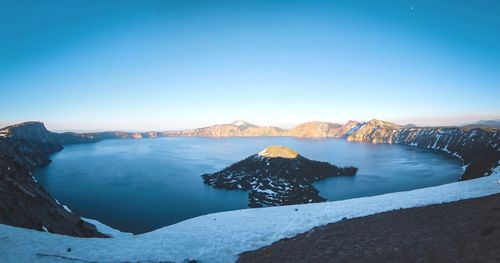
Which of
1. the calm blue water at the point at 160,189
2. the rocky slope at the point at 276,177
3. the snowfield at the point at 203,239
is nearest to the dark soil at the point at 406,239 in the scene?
the snowfield at the point at 203,239

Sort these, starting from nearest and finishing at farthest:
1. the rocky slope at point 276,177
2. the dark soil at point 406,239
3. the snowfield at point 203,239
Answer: the dark soil at point 406,239 → the snowfield at point 203,239 → the rocky slope at point 276,177

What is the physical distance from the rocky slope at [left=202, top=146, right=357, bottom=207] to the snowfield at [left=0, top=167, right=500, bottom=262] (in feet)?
250

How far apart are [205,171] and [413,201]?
13810 centimetres

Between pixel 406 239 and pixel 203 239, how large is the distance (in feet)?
32.2

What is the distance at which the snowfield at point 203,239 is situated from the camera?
12789mm

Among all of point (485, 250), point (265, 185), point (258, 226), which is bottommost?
point (265, 185)

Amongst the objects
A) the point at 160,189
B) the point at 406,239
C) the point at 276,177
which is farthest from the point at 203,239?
the point at 276,177

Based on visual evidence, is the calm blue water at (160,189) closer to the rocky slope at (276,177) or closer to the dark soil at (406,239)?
the rocky slope at (276,177)

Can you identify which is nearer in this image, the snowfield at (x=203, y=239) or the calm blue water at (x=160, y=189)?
the snowfield at (x=203, y=239)

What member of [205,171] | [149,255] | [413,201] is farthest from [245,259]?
[205,171]

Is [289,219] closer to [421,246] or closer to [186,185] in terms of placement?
[421,246]

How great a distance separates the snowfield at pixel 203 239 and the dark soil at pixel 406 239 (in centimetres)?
165

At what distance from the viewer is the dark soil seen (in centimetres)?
866

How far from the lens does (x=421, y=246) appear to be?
9648 millimetres
